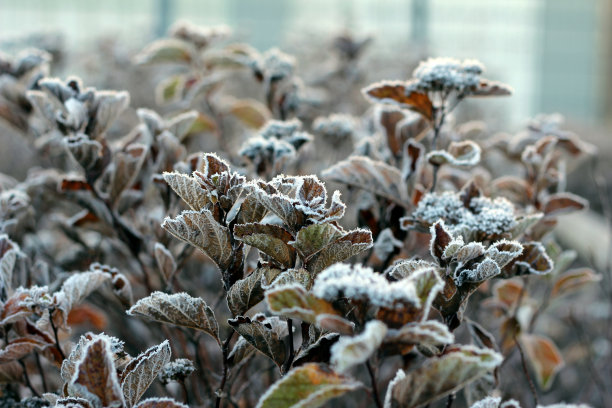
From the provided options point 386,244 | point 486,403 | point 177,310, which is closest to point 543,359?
point 386,244

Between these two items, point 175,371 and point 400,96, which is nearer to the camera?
point 175,371

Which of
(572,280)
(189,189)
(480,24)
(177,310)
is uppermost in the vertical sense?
(189,189)

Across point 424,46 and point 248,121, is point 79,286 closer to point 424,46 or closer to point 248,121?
point 248,121

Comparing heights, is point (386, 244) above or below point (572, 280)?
above

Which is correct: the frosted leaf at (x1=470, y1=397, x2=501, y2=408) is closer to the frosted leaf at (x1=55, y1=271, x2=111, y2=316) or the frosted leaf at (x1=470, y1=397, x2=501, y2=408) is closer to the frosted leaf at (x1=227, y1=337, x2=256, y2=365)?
the frosted leaf at (x1=227, y1=337, x2=256, y2=365)

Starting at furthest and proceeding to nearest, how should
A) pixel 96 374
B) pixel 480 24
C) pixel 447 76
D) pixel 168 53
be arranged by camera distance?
pixel 480 24
pixel 168 53
pixel 447 76
pixel 96 374

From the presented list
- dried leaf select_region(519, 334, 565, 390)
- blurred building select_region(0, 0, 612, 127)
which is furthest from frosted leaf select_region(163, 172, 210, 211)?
blurred building select_region(0, 0, 612, 127)

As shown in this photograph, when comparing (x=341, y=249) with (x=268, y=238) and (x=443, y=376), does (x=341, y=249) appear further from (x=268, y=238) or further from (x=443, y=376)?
(x=443, y=376)
